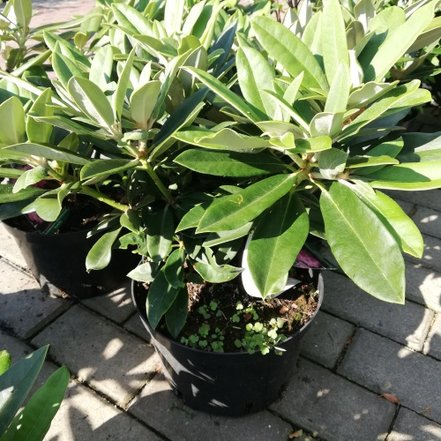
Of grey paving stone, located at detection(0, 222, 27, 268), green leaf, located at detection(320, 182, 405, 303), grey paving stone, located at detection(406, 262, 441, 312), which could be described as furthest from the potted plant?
grey paving stone, located at detection(0, 222, 27, 268)

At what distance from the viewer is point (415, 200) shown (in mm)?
2881

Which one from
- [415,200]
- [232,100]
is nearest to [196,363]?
[232,100]

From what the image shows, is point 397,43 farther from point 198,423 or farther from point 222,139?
point 198,423

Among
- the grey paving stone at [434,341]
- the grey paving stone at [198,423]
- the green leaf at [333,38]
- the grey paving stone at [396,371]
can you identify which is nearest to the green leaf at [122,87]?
the green leaf at [333,38]

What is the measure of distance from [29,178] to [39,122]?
0.15 metres

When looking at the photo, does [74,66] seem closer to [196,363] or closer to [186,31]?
[186,31]

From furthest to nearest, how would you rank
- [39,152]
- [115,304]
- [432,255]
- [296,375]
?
1. [432,255]
2. [115,304]
3. [296,375]
4. [39,152]

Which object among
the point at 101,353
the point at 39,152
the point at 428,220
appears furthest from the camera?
the point at 428,220

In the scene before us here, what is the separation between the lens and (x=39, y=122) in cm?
105

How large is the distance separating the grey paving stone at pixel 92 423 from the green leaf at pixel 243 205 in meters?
1.12

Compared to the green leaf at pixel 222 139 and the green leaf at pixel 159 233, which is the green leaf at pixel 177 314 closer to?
the green leaf at pixel 159 233

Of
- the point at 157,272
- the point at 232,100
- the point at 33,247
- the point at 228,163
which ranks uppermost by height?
the point at 232,100

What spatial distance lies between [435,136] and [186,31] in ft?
2.57

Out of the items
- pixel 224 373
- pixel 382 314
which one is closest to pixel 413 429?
pixel 382 314
